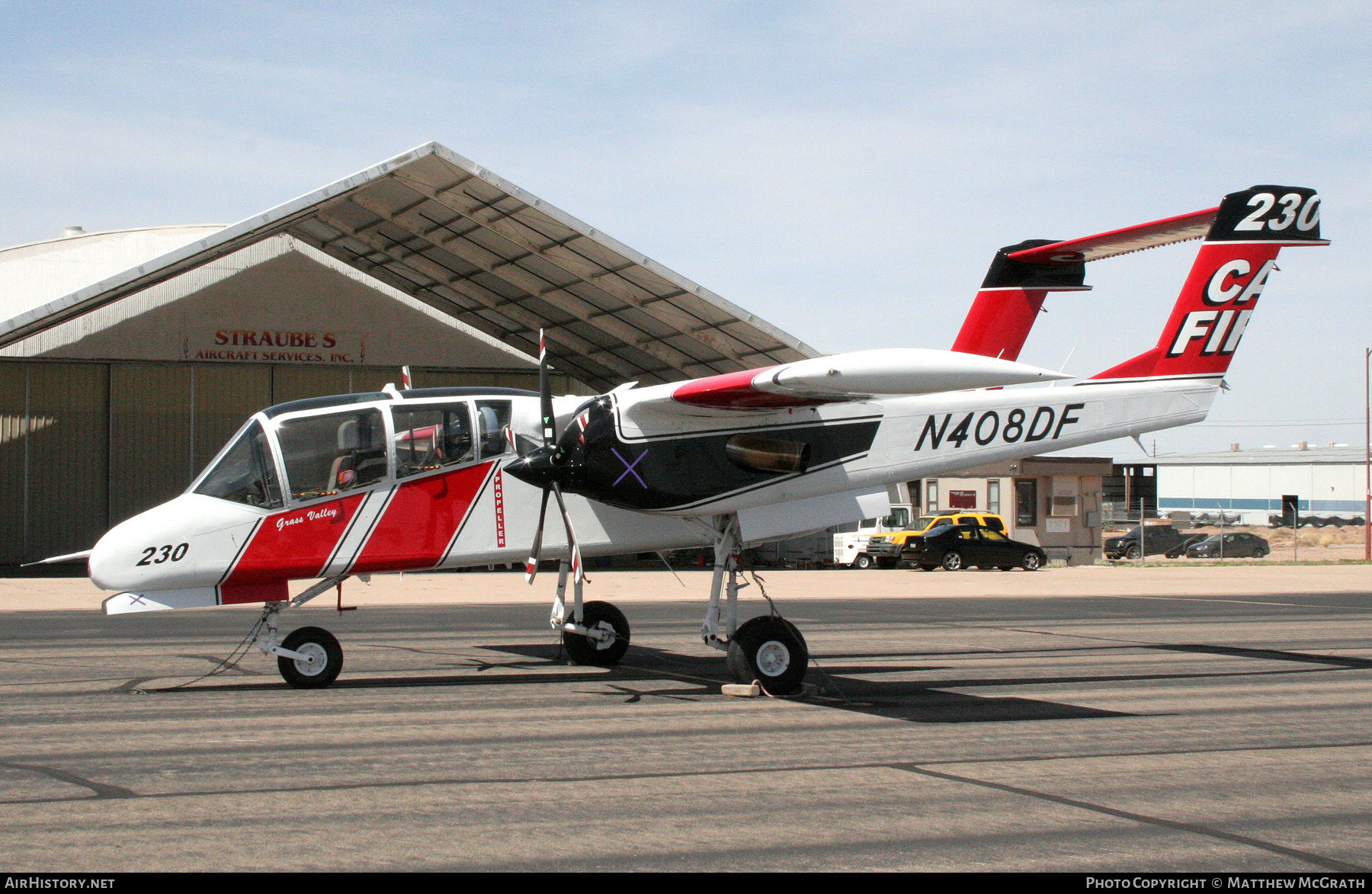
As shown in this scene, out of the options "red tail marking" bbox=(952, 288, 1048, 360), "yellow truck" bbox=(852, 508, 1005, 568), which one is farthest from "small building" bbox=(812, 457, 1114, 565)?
"red tail marking" bbox=(952, 288, 1048, 360)

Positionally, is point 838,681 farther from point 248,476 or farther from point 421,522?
point 248,476

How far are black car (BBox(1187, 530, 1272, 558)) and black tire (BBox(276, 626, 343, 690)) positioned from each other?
49.2 metres

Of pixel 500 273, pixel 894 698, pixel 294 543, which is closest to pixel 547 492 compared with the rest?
pixel 294 543

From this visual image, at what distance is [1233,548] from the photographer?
54.2 metres

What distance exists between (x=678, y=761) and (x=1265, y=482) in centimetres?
11005

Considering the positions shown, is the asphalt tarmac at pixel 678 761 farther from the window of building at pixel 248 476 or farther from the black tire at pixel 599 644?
the window of building at pixel 248 476

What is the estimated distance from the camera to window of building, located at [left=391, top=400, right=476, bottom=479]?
1230cm

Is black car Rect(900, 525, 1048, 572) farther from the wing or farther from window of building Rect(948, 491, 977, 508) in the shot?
the wing

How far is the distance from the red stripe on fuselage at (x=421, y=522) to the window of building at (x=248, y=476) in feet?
3.46

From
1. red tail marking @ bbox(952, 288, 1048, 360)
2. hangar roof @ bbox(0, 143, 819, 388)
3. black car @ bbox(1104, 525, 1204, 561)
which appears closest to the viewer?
red tail marking @ bbox(952, 288, 1048, 360)

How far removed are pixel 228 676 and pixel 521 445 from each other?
4087mm

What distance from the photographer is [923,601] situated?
2688cm
